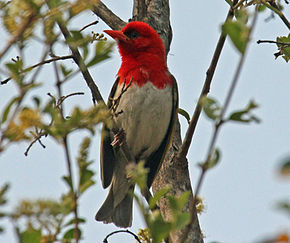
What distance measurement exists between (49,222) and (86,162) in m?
0.22

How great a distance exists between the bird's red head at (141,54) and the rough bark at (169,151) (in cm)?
14

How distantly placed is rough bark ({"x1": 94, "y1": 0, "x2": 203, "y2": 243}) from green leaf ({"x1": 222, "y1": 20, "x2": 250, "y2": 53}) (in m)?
1.86

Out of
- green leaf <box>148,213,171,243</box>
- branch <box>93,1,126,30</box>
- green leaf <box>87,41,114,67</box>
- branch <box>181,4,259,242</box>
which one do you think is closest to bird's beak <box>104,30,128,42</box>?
branch <box>93,1,126,30</box>

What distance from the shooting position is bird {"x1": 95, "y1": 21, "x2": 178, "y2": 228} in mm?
4586

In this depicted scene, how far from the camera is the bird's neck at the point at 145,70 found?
4.63 meters

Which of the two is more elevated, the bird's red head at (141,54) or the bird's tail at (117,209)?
the bird's red head at (141,54)

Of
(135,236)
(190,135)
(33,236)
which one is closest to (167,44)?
(190,135)

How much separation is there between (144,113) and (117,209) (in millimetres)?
1005

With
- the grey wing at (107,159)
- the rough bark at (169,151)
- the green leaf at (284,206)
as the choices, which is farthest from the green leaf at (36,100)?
the grey wing at (107,159)

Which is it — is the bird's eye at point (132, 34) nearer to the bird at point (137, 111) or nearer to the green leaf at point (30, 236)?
the bird at point (137, 111)

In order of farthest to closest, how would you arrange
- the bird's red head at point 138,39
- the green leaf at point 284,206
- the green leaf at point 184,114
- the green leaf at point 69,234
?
the bird's red head at point 138,39 → the green leaf at point 184,114 → the green leaf at point 69,234 → the green leaf at point 284,206

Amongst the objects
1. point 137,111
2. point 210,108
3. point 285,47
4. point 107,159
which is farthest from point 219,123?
point 107,159

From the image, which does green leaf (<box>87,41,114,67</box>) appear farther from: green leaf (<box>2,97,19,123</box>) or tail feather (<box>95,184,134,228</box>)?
tail feather (<box>95,184,134,228</box>)

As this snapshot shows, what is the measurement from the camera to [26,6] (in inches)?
50.9
